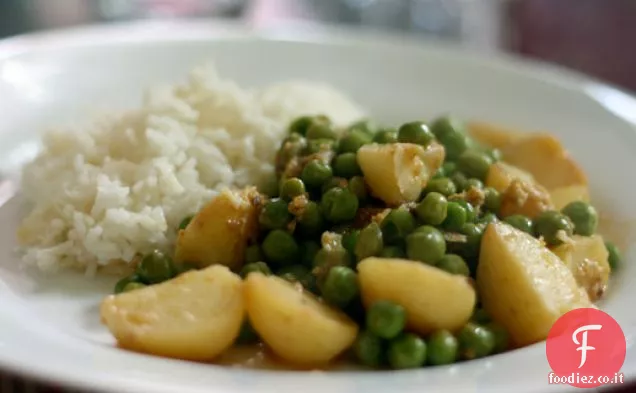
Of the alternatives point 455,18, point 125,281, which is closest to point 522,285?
point 125,281

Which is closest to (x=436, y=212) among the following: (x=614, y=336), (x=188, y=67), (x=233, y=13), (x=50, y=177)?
(x=614, y=336)

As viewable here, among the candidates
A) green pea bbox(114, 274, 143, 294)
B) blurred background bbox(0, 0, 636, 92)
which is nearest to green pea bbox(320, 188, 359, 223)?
green pea bbox(114, 274, 143, 294)

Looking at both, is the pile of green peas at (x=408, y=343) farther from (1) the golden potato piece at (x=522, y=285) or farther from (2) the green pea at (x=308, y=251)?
(2) the green pea at (x=308, y=251)

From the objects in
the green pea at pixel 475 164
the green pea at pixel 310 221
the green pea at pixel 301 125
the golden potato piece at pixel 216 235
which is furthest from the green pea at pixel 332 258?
the green pea at pixel 301 125

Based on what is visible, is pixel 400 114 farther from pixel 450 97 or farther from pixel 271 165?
pixel 271 165

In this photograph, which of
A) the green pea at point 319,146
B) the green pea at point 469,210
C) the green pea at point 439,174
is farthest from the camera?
the green pea at point 319,146

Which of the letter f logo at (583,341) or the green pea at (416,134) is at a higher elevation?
the green pea at (416,134)

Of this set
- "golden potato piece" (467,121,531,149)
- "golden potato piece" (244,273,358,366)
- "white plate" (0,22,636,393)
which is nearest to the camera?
"white plate" (0,22,636,393)

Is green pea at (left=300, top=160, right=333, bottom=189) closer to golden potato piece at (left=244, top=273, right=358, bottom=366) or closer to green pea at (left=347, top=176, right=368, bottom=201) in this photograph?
green pea at (left=347, top=176, right=368, bottom=201)
